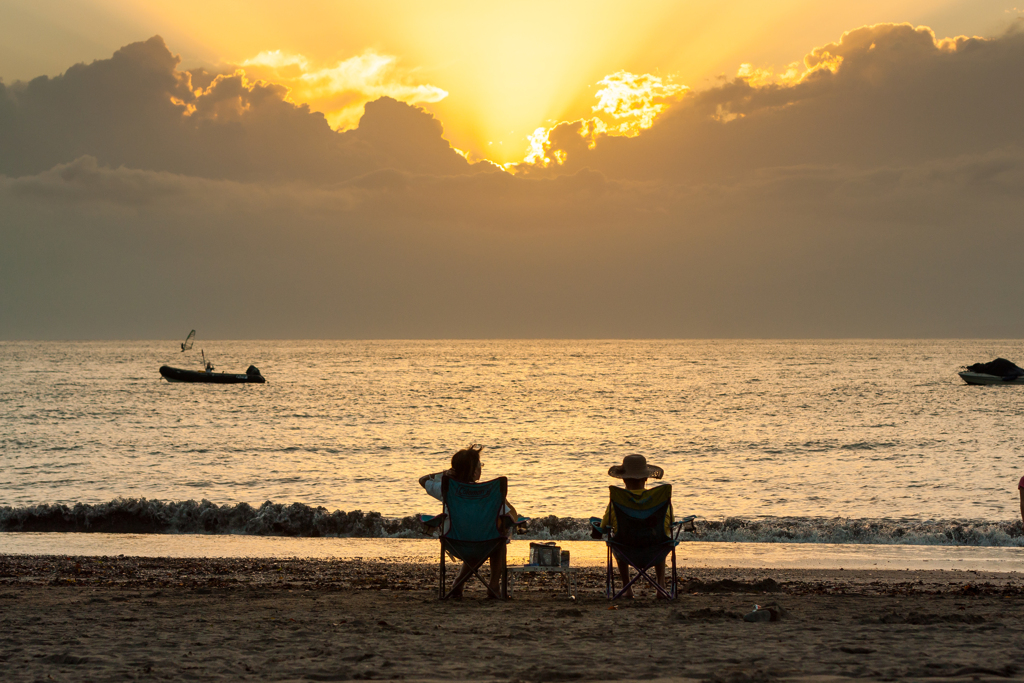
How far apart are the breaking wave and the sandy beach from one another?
409cm

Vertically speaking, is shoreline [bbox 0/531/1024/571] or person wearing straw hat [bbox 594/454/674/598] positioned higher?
person wearing straw hat [bbox 594/454/674/598]

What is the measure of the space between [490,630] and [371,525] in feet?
26.9

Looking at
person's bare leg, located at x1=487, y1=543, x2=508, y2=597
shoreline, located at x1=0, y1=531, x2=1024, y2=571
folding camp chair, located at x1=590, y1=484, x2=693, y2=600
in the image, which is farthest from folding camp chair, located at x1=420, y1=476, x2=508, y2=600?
shoreline, located at x1=0, y1=531, x2=1024, y2=571

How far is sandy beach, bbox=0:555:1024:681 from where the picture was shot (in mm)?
4637

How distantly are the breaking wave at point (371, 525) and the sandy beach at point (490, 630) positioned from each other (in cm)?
409

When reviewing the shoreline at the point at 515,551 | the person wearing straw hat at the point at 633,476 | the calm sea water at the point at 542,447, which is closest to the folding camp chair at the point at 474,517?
the person wearing straw hat at the point at 633,476

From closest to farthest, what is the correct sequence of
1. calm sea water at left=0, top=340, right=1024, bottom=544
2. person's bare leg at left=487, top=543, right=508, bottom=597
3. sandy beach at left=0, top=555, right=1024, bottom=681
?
sandy beach at left=0, top=555, right=1024, bottom=681, person's bare leg at left=487, top=543, right=508, bottom=597, calm sea water at left=0, top=340, right=1024, bottom=544

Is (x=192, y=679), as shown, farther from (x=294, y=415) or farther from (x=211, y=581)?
(x=294, y=415)

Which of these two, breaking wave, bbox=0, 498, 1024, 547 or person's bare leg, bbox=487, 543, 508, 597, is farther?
breaking wave, bbox=0, 498, 1024, 547

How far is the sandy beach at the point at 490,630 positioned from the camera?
4.64 metres

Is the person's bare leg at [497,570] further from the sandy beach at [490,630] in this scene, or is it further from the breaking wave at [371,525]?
the breaking wave at [371,525]

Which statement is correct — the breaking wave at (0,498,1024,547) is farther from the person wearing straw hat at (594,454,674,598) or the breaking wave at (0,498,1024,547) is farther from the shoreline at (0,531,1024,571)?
the person wearing straw hat at (594,454,674,598)

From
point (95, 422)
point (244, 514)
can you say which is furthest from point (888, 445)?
point (95, 422)

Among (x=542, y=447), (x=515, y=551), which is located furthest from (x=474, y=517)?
(x=542, y=447)
